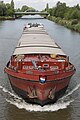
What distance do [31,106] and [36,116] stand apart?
148 centimetres

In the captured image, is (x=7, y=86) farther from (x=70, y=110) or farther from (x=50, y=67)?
(x=70, y=110)

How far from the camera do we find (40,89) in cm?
2062

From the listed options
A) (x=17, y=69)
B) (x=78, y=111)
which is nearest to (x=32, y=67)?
(x=17, y=69)

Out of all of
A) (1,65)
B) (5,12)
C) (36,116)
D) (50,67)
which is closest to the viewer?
(36,116)

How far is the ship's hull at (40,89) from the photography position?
20.7 m

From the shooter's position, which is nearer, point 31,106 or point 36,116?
point 36,116

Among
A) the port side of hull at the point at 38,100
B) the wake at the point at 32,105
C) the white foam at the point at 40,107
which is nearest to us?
the white foam at the point at 40,107

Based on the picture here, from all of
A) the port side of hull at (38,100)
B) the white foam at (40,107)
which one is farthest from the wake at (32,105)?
the port side of hull at (38,100)

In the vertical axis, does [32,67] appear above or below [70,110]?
above

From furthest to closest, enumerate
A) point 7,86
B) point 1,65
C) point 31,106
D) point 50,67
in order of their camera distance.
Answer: point 1,65, point 7,86, point 50,67, point 31,106

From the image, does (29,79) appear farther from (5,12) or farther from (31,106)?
(5,12)

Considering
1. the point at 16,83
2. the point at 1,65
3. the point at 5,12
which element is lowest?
the point at 5,12

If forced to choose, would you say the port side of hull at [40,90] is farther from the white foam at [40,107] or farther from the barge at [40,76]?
the white foam at [40,107]

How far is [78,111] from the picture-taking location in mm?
20984
